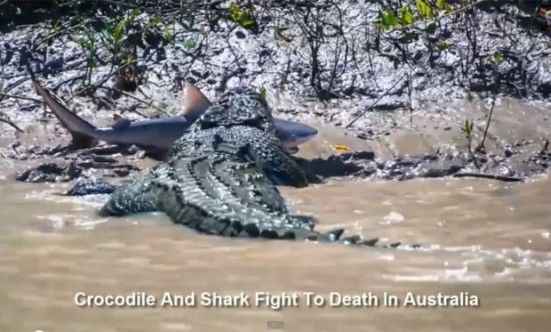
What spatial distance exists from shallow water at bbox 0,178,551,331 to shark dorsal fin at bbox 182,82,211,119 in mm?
1159

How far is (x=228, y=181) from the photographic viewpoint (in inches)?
240

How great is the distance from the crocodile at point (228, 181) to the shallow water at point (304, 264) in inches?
3.8

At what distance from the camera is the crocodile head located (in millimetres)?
7410

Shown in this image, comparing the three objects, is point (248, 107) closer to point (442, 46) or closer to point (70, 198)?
point (70, 198)

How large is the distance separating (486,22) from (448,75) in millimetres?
648

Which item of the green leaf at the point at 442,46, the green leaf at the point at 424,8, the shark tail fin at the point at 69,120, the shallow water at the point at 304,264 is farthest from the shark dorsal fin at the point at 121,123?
the green leaf at the point at 442,46

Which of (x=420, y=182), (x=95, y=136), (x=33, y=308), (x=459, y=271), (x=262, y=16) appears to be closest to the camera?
(x=33, y=308)

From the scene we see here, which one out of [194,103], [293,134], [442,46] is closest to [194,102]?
[194,103]

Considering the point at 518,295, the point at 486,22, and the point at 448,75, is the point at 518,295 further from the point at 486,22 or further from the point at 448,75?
the point at 486,22

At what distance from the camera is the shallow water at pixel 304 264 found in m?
4.10

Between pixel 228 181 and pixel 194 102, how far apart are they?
1.59 metres

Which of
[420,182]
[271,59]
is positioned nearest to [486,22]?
[271,59]

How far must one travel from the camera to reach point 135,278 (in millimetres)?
4695

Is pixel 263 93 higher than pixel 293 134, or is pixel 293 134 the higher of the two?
pixel 263 93
